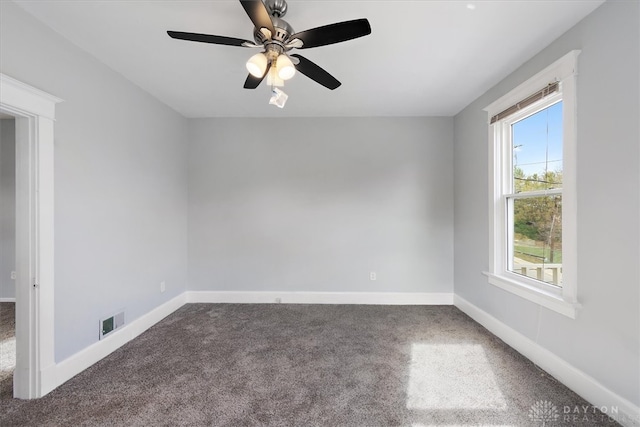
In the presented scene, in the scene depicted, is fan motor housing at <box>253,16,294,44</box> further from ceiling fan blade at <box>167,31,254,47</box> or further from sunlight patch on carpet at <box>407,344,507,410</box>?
sunlight patch on carpet at <box>407,344,507,410</box>

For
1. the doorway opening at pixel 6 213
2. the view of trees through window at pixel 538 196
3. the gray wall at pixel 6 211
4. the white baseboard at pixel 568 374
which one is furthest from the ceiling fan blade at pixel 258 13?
the gray wall at pixel 6 211

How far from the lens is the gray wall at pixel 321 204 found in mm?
3531

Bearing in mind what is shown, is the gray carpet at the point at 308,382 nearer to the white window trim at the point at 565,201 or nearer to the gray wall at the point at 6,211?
the white window trim at the point at 565,201

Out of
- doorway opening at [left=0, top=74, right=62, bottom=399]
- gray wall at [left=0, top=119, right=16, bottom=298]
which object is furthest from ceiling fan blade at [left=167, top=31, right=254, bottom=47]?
gray wall at [left=0, top=119, right=16, bottom=298]

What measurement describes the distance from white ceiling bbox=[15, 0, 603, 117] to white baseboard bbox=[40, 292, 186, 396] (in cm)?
237

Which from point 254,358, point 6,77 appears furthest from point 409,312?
point 6,77

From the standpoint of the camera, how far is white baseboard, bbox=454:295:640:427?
1505 millimetres

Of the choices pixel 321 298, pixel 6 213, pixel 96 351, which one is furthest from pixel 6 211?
pixel 321 298

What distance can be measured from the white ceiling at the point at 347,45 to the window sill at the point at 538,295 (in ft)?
6.22

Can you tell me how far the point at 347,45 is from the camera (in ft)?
6.63

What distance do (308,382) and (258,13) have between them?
231 cm

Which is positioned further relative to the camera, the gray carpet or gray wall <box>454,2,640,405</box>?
the gray carpet

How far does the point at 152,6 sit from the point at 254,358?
2.63 meters

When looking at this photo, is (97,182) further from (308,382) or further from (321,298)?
(321,298)
